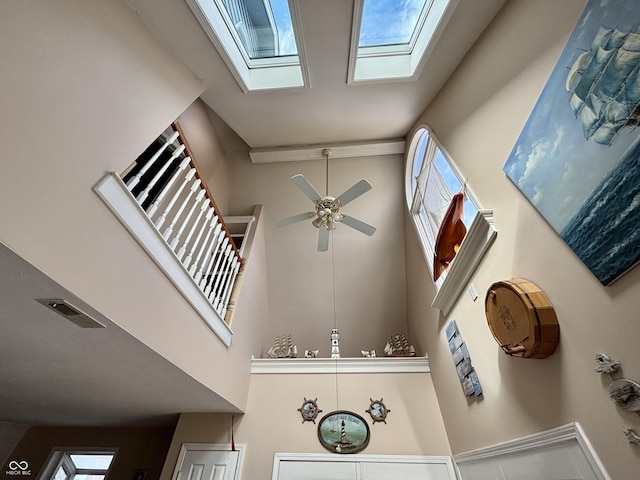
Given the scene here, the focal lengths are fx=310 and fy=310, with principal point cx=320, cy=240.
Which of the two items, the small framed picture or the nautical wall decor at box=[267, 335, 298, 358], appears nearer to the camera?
the small framed picture

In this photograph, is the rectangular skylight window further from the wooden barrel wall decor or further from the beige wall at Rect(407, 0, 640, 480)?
the wooden barrel wall decor

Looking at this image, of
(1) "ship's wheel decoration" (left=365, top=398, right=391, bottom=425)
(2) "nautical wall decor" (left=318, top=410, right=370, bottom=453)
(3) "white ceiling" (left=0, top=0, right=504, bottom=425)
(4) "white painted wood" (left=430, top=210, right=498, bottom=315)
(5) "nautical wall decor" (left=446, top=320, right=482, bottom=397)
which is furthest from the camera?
(1) "ship's wheel decoration" (left=365, top=398, right=391, bottom=425)

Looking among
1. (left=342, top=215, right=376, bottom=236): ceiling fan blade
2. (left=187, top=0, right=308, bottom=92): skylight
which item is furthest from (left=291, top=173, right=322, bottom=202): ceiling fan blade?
(left=187, top=0, right=308, bottom=92): skylight

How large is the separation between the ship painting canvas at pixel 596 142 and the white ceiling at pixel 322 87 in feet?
4.03

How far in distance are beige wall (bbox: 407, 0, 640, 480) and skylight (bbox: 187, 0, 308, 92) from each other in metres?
1.56

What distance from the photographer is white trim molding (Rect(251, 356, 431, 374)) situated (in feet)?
12.3

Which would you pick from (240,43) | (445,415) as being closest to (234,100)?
(240,43)

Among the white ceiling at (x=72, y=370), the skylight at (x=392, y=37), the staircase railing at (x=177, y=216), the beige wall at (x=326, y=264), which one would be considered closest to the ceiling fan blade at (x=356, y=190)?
the skylight at (x=392, y=37)

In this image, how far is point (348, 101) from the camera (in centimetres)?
343

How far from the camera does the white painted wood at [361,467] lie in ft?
10.1

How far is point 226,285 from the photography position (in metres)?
3.37

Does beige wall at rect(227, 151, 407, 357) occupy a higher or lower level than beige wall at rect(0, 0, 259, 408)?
higher

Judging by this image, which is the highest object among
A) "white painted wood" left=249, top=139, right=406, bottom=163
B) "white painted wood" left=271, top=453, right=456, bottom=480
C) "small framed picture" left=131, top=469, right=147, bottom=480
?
"white painted wood" left=249, top=139, right=406, bottom=163

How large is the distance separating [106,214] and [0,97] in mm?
604
